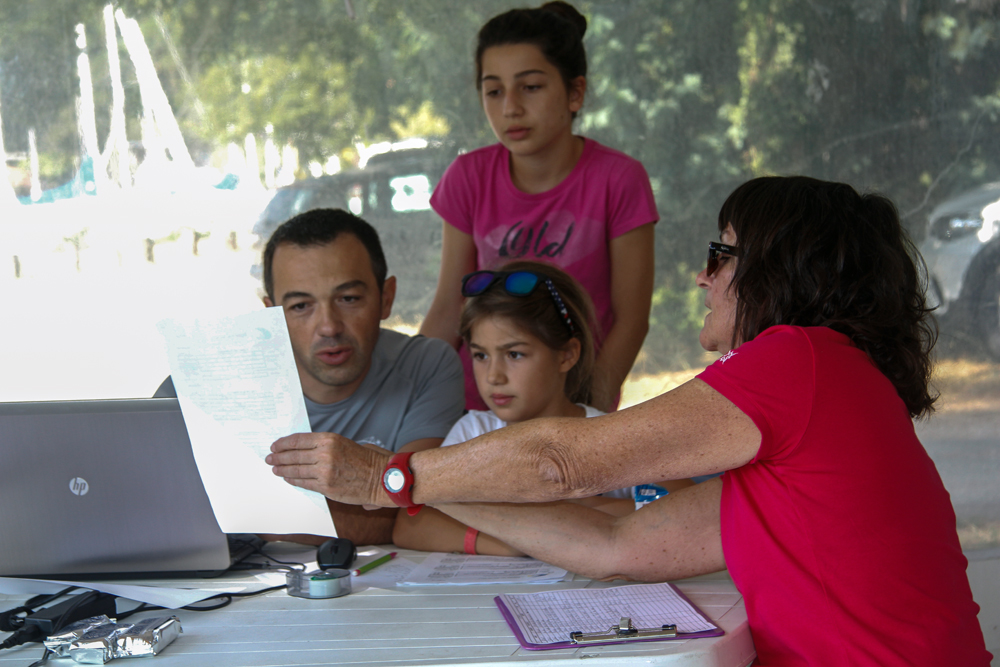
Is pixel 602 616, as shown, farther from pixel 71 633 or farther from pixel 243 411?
pixel 71 633

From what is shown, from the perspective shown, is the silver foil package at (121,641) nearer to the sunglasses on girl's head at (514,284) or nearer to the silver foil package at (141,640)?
the silver foil package at (141,640)

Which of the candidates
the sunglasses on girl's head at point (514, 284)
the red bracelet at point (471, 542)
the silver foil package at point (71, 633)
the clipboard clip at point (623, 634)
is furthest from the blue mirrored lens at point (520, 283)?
the silver foil package at point (71, 633)

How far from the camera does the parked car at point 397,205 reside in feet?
13.6

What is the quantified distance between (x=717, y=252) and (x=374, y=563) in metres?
0.91

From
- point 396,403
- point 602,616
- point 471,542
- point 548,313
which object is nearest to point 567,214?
point 548,313

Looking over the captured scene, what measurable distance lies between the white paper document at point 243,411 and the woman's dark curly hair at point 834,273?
30.2 inches

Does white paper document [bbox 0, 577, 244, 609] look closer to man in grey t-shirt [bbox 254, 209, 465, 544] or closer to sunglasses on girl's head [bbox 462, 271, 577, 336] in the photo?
man in grey t-shirt [bbox 254, 209, 465, 544]

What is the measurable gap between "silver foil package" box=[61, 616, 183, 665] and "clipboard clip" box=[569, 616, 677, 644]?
23.8 inches

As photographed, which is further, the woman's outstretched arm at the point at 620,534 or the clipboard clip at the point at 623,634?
the woman's outstretched arm at the point at 620,534

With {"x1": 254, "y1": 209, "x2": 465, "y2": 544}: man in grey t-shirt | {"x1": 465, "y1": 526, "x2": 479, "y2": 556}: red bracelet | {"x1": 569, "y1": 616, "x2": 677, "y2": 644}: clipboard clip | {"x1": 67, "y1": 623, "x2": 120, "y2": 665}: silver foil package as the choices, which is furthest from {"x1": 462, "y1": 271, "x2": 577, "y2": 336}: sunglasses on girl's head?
{"x1": 67, "y1": 623, "x2": 120, "y2": 665}: silver foil package

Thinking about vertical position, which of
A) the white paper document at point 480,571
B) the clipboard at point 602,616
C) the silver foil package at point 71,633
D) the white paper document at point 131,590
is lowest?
the white paper document at point 480,571

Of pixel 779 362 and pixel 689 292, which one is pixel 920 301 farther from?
pixel 689 292

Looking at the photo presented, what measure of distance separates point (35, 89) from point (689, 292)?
3204 millimetres

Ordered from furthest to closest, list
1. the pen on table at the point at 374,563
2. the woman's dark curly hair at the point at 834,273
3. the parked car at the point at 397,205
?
1. the parked car at the point at 397,205
2. the pen on table at the point at 374,563
3. the woman's dark curly hair at the point at 834,273
